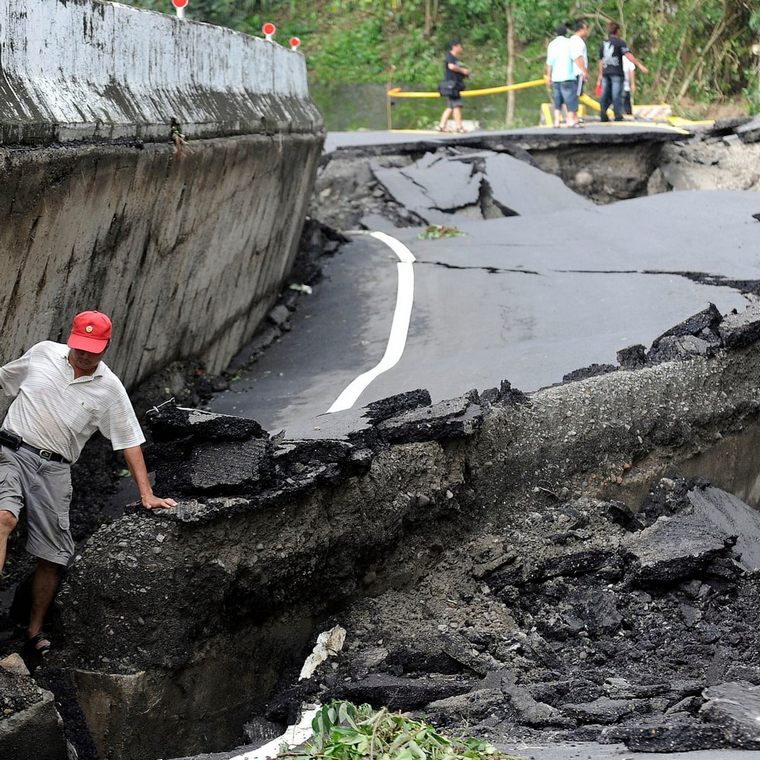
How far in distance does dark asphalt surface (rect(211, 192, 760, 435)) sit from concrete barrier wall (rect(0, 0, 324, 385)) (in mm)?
849

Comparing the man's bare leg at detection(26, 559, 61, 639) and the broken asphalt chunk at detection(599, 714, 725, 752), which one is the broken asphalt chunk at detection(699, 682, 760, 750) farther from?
the man's bare leg at detection(26, 559, 61, 639)

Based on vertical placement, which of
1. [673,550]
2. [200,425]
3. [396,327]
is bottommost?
[673,550]

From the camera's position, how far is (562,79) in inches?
779

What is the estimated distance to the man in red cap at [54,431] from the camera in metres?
5.64

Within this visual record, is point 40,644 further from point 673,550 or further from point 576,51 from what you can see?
point 576,51

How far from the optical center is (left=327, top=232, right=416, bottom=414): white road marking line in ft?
28.3

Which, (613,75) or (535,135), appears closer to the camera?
(535,135)

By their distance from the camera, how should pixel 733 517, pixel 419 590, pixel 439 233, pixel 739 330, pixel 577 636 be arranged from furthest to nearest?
pixel 439 233
pixel 739 330
pixel 733 517
pixel 419 590
pixel 577 636

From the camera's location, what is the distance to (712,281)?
11.0 m

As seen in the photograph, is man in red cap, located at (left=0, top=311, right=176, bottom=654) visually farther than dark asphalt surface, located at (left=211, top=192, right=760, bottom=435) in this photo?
No

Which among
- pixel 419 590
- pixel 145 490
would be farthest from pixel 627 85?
pixel 145 490

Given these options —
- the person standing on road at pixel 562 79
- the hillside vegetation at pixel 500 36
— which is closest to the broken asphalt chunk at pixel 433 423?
the person standing on road at pixel 562 79

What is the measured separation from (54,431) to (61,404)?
0.13m

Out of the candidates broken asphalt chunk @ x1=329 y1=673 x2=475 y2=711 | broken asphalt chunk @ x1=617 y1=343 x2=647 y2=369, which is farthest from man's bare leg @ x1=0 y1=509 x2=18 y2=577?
broken asphalt chunk @ x1=617 y1=343 x2=647 y2=369
